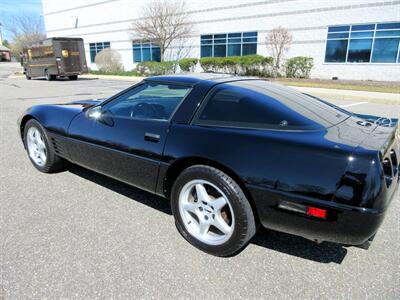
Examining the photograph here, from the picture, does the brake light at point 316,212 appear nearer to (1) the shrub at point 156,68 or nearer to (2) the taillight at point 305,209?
(2) the taillight at point 305,209

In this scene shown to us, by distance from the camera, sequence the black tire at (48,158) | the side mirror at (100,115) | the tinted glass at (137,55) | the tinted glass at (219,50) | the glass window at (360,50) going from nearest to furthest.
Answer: the side mirror at (100,115) → the black tire at (48,158) → the glass window at (360,50) → the tinted glass at (219,50) → the tinted glass at (137,55)

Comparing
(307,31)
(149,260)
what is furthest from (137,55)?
(149,260)

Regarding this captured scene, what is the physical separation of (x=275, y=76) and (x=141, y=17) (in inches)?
579

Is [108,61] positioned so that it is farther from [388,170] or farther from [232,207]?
[388,170]

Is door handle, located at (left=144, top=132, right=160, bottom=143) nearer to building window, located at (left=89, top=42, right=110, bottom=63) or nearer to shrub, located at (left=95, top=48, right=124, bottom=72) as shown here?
shrub, located at (left=95, top=48, right=124, bottom=72)

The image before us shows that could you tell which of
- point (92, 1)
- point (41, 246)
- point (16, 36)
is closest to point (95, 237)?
point (41, 246)

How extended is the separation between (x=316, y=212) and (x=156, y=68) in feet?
79.5

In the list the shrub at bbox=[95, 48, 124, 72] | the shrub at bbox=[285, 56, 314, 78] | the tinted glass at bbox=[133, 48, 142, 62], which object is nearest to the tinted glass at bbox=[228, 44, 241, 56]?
the shrub at bbox=[285, 56, 314, 78]

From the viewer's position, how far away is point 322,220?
2.03 metres

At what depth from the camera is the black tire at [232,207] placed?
228cm

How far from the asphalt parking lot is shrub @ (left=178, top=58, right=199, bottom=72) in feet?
72.6

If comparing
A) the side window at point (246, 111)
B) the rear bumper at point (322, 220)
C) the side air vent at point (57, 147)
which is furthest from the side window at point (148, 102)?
the rear bumper at point (322, 220)

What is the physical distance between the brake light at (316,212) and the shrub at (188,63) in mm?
23415

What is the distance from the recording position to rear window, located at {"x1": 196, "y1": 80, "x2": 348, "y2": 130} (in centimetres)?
239
